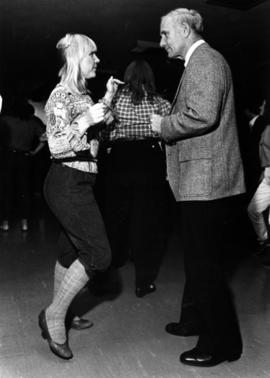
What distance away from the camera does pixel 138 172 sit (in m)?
3.32

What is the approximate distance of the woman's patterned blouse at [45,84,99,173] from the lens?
88.0 inches

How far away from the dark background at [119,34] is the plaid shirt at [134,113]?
4.39 metres

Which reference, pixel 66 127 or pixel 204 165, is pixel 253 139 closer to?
pixel 204 165

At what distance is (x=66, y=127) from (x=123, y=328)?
3.90 ft

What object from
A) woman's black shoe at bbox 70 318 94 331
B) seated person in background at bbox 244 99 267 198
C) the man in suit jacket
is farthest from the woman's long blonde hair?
seated person in background at bbox 244 99 267 198

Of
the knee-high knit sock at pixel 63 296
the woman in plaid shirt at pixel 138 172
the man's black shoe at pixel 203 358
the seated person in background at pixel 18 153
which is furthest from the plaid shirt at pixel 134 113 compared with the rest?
the seated person in background at pixel 18 153

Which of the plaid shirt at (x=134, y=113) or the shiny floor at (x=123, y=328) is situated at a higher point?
the plaid shirt at (x=134, y=113)

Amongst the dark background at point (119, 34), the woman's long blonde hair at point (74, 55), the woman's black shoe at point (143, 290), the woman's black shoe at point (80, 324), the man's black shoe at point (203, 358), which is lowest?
the woman's black shoe at point (143, 290)

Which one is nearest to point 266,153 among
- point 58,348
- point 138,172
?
point 138,172

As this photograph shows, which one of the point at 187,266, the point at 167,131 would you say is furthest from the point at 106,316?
the point at 167,131

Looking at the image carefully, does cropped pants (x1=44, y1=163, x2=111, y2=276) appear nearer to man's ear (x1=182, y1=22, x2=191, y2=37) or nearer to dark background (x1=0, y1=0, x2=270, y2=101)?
man's ear (x1=182, y1=22, x2=191, y2=37)

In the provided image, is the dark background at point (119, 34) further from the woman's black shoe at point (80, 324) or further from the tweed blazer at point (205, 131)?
the woman's black shoe at point (80, 324)

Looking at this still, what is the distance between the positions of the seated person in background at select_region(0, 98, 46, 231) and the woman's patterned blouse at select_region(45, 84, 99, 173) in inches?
129

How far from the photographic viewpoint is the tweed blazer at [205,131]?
208 centimetres
